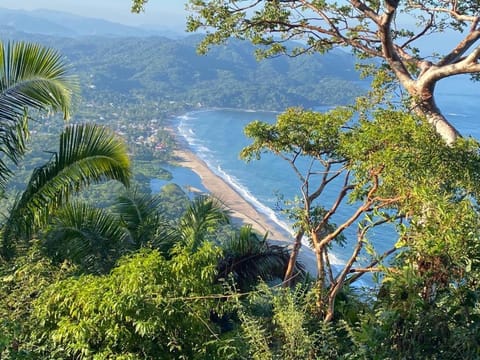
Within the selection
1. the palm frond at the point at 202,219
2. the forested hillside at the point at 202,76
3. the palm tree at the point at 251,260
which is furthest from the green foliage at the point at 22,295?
the forested hillside at the point at 202,76

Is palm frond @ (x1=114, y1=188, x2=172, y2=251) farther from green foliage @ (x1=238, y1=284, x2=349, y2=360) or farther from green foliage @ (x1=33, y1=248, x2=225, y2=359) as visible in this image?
green foliage @ (x1=238, y1=284, x2=349, y2=360)

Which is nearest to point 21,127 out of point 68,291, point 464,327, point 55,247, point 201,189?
point 55,247

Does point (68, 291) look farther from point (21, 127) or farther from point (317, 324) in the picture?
point (21, 127)

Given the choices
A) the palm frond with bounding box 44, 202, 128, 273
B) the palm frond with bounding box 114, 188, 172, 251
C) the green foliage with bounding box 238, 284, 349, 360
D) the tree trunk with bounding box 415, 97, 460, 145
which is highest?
the tree trunk with bounding box 415, 97, 460, 145

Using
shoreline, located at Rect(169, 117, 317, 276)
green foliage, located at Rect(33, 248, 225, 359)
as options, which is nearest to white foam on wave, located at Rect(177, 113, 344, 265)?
shoreline, located at Rect(169, 117, 317, 276)

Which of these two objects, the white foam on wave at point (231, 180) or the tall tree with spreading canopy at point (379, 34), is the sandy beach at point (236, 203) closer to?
the white foam on wave at point (231, 180)

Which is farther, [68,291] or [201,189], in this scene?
[201,189]
